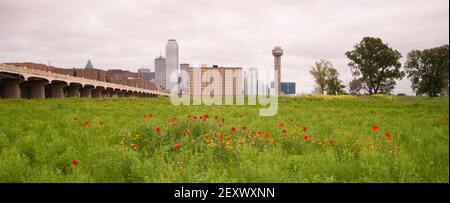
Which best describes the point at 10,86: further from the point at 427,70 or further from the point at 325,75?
the point at 427,70

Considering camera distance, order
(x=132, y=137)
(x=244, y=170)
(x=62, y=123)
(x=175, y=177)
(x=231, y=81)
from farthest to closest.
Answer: (x=231, y=81) → (x=62, y=123) → (x=132, y=137) → (x=244, y=170) → (x=175, y=177)

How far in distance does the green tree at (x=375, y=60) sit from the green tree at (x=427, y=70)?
3905 mm

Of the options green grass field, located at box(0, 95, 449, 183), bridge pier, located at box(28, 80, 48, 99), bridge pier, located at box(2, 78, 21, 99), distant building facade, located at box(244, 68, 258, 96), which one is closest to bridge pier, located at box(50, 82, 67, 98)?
bridge pier, located at box(28, 80, 48, 99)

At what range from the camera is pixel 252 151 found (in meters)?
5.33

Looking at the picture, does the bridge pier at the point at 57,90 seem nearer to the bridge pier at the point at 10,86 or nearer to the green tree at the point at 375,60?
the bridge pier at the point at 10,86

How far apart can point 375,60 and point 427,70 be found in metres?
10.0

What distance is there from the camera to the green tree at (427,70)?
1964 inches

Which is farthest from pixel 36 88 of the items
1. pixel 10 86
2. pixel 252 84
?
pixel 252 84

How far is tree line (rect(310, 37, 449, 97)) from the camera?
51.8m

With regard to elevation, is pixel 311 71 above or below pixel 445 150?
above
